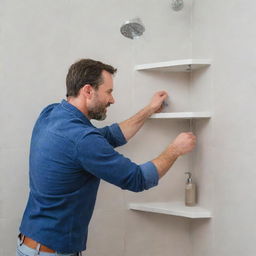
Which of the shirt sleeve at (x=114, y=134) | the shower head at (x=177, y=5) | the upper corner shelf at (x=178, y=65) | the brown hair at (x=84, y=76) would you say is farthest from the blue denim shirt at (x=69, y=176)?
the shower head at (x=177, y=5)

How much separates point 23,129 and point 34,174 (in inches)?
11.8

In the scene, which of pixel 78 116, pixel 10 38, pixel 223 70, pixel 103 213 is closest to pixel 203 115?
pixel 223 70

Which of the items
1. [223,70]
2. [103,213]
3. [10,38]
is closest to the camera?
[223,70]

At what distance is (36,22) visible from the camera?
159 cm

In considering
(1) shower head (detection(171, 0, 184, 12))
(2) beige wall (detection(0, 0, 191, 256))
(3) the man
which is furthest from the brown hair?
(1) shower head (detection(171, 0, 184, 12))

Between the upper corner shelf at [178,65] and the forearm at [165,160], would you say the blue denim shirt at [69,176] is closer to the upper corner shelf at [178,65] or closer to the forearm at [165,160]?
the forearm at [165,160]

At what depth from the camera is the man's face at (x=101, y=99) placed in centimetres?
145

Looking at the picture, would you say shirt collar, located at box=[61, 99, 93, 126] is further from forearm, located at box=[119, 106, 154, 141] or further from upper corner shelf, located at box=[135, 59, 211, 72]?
upper corner shelf, located at box=[135, 59, 211, 72]

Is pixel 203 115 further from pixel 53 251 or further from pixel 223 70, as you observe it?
pixel 53 251

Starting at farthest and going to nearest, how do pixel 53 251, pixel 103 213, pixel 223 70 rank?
1. pixel 103 213
2. pixel 223 70
3. pixel 53 251

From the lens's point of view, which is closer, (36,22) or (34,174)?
(34,174)

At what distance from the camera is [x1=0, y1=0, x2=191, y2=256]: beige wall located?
1579 millimetres

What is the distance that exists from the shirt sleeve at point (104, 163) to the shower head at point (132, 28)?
525 mm

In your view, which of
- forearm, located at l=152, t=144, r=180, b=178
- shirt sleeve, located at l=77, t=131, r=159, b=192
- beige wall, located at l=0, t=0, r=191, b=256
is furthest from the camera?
beige wall, located at l=0, t=0, r=191, b=256
